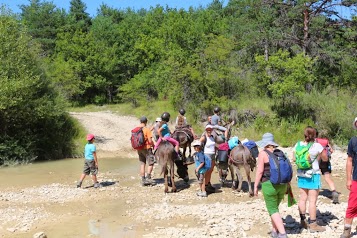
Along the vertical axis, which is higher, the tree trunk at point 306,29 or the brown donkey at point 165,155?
the tree trunk at point 306,29

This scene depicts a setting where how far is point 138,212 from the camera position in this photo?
952 cm

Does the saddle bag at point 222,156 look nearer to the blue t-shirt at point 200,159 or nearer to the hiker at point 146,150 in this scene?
the blue t-shirt at point 200,159

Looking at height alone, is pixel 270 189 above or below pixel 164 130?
below

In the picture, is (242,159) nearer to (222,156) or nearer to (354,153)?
(222,156)

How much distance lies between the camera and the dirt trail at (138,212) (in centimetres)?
796

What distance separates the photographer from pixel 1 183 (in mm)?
14062

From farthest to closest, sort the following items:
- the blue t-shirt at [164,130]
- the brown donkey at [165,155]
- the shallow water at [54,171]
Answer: the shallow water at [54,171]
the blue t-shirt at [164,130]
the brown donkey at [165,155]

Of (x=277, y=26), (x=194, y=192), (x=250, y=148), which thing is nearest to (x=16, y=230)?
(x=194, y=192)

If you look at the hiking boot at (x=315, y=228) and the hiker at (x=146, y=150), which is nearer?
the hiking boot at (x=315, y=228)

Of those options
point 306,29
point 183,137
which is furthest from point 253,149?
point 306,29

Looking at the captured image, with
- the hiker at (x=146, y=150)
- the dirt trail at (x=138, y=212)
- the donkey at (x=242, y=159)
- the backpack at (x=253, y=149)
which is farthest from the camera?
the hiker at (x=146, y=150)

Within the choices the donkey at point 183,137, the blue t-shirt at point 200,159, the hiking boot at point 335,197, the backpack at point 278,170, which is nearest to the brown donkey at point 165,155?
the blue t-shirt at point 200,159

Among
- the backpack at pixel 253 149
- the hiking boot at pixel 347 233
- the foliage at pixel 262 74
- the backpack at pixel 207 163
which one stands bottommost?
the hiking boot at pixel 347 233

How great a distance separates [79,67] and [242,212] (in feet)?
127
